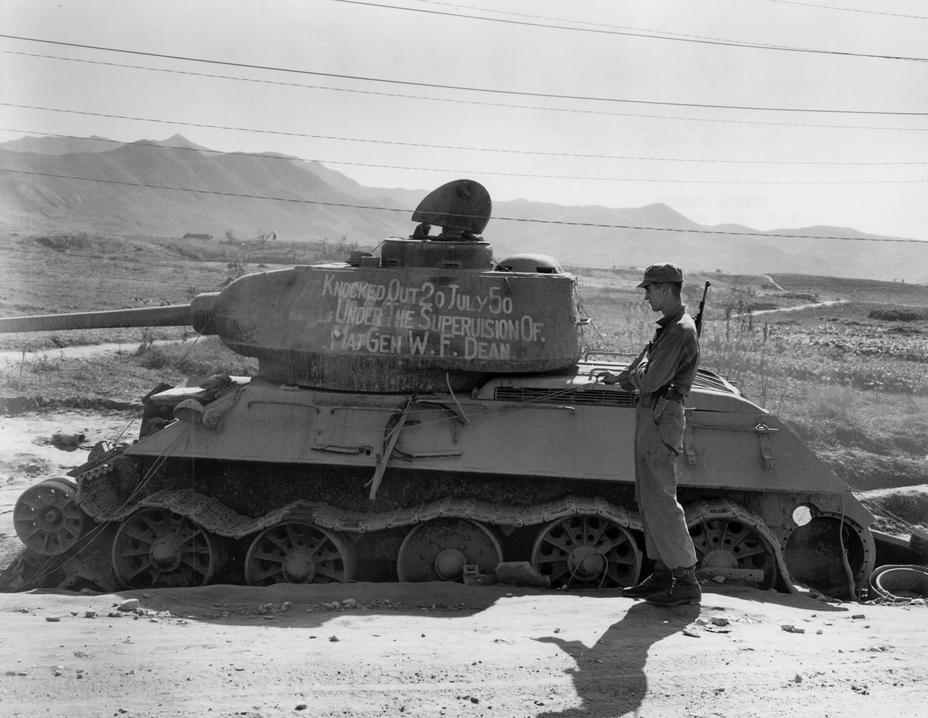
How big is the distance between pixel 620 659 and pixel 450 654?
1.13m

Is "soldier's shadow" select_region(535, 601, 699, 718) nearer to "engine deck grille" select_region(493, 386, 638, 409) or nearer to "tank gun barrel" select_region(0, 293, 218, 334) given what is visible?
"engine deck grille" select_region(493, 386, 638, 409)

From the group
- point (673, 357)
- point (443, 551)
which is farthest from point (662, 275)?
point (443, 551)

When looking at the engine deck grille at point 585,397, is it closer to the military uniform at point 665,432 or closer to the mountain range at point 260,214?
the military uniform at point 665,432

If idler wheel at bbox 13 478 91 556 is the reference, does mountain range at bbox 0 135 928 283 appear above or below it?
above

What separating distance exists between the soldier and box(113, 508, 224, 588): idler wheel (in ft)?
13.7

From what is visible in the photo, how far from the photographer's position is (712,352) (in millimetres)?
24875

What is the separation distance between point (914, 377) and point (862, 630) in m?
18.3

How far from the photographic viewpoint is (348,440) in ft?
30.7

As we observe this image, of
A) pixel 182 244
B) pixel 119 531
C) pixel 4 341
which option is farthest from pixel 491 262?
pixel 182 244

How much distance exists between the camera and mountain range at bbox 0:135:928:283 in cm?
10006

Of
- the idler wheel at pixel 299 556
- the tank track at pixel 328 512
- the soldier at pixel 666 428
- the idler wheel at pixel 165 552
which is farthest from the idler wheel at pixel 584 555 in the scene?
the idler wheel at pixel 165 552

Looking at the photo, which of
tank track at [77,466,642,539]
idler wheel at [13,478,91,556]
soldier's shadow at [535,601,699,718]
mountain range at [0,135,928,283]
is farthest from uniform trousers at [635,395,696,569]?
mountain range at [0,135,928,283]

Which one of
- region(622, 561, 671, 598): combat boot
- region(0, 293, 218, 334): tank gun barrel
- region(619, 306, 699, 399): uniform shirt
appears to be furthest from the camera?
region(0, 293, 218, 334): tank gun barrel

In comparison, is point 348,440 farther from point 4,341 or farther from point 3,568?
point 4,341
